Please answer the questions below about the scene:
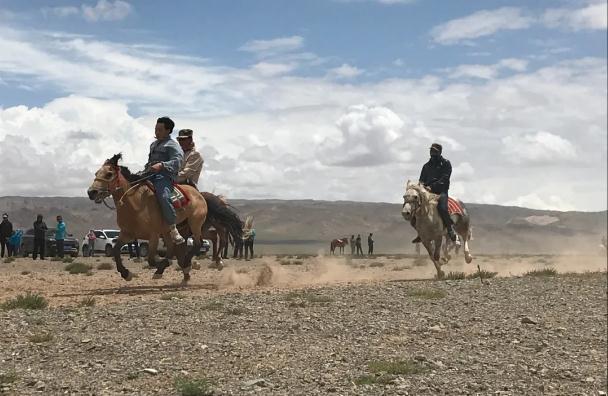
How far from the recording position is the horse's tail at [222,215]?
16766mm

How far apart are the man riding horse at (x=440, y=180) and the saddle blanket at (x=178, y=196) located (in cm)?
555

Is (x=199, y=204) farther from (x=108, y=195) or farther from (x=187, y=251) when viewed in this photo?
(x=108, y=195)

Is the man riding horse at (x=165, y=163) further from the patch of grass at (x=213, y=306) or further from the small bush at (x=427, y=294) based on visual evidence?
the small bush at (x=427, y=294)

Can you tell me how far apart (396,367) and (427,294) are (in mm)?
5075

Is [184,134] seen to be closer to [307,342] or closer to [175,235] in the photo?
[175,235]

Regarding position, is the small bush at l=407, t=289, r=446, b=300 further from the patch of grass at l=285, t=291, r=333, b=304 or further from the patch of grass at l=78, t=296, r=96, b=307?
the patch of grass at l=78, t=296, r=96, b=307

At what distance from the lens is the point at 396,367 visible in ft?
31.0

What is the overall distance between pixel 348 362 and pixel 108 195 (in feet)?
18.6

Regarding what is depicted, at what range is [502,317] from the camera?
1310cm

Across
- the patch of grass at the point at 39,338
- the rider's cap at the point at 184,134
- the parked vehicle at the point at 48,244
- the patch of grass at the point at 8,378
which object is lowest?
the patch of grass at the point at 8,378

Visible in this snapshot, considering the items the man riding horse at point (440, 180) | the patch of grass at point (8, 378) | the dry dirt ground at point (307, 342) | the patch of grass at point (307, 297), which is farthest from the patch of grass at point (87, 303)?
the man riding horse at point (440, 180)

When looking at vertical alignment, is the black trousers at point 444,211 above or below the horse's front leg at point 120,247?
above

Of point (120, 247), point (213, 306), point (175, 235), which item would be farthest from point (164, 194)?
point (213, 306)

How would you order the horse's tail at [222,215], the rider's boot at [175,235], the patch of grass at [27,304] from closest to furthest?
the patch of grass at [27,304], the rider's boot at [175,235], the horse's tail at [222,215]
